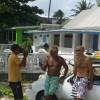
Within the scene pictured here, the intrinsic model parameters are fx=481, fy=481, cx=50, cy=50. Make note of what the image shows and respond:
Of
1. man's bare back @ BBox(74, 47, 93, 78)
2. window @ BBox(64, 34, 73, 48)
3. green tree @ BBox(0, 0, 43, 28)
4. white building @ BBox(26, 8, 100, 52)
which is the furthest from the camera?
window @ BBox(64, 34, 73, 48)

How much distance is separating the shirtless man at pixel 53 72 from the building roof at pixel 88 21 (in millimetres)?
30760

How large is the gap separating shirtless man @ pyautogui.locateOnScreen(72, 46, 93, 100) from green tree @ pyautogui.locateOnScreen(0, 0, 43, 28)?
14.4m

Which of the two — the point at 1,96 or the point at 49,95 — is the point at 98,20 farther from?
the point at 49,95

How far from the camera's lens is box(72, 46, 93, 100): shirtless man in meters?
9.95

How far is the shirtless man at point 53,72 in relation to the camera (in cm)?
1065

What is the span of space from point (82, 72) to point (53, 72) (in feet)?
2.96

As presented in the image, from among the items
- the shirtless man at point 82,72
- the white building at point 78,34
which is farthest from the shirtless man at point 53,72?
the white building at point 78,34

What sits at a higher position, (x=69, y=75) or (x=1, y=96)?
(x=69, y=75)

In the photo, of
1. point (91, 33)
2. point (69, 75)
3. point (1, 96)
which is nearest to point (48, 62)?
point (69, 75)

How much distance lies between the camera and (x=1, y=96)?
14.5 m

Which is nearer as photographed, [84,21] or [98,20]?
[98,20]

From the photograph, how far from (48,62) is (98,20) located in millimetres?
34555

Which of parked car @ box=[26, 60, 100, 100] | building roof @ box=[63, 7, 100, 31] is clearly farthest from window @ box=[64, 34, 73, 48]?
parked car @ box=[26, 60, 100, 100]

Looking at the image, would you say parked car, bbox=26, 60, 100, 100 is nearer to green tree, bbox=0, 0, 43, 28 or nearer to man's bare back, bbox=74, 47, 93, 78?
man's bare back, bbox=74, 47, 93, 78
